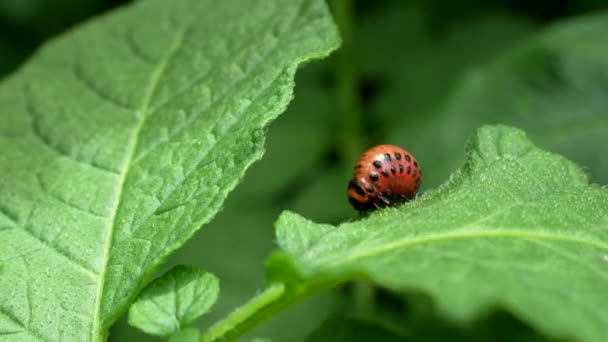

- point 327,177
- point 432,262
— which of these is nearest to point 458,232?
point 432,262

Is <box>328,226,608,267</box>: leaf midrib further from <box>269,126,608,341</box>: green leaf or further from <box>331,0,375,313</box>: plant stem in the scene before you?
<box>331,0,375,313</box>: plant stem

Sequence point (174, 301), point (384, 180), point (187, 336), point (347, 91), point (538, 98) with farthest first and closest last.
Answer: point (347, 91) → point (538, 98) → point (384, 180) → point (174, 301) → point (187, 336)

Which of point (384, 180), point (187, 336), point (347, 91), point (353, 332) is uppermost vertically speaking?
point (347, 91)

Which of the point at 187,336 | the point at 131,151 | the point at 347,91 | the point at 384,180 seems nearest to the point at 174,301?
the point at 187,336

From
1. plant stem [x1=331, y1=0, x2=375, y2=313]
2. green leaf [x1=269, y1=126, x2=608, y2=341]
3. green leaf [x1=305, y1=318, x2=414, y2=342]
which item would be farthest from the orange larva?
plant stem [x1=331, y1=0, x2=375, y2=313]

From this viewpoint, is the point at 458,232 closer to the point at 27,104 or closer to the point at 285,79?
the point at 285,79

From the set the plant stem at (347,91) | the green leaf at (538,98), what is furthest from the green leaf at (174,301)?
the plant stem at (347,91)

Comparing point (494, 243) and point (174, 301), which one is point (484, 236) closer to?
point (494, 243)
